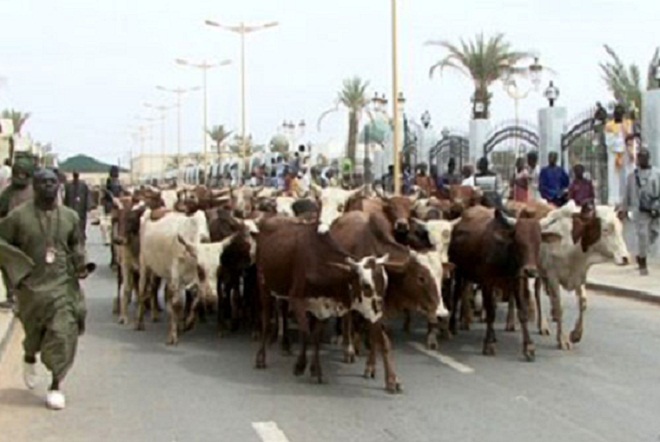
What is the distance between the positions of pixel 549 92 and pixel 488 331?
57.9 ft

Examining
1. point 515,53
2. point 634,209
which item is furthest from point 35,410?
point 515,53

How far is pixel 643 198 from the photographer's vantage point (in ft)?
67.2

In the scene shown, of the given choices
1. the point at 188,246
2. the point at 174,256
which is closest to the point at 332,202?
the point at 188,246

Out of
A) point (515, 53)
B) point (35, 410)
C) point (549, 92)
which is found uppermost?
point (515, 53)

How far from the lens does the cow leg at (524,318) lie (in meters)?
12.4

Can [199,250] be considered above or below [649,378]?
above

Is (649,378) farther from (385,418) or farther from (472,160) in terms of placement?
(472,160)

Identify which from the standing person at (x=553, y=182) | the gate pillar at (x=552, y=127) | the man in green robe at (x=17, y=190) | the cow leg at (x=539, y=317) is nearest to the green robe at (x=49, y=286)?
the man in green robe at (x=17, y=190)

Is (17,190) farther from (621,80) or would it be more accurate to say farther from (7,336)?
(621,80)

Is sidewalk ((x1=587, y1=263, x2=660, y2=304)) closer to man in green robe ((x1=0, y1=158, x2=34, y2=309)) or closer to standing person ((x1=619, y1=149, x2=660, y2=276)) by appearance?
standing person ((x1=619, y1=149, x2=660, y2=276))

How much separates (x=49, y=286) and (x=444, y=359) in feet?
14.5

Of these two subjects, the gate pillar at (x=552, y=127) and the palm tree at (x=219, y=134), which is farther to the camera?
the palm tree at (x=219, y=134)

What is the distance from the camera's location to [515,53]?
149ft

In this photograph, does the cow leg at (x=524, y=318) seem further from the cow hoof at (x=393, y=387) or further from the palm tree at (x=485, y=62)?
the palm tree at (x=485, y=62)
